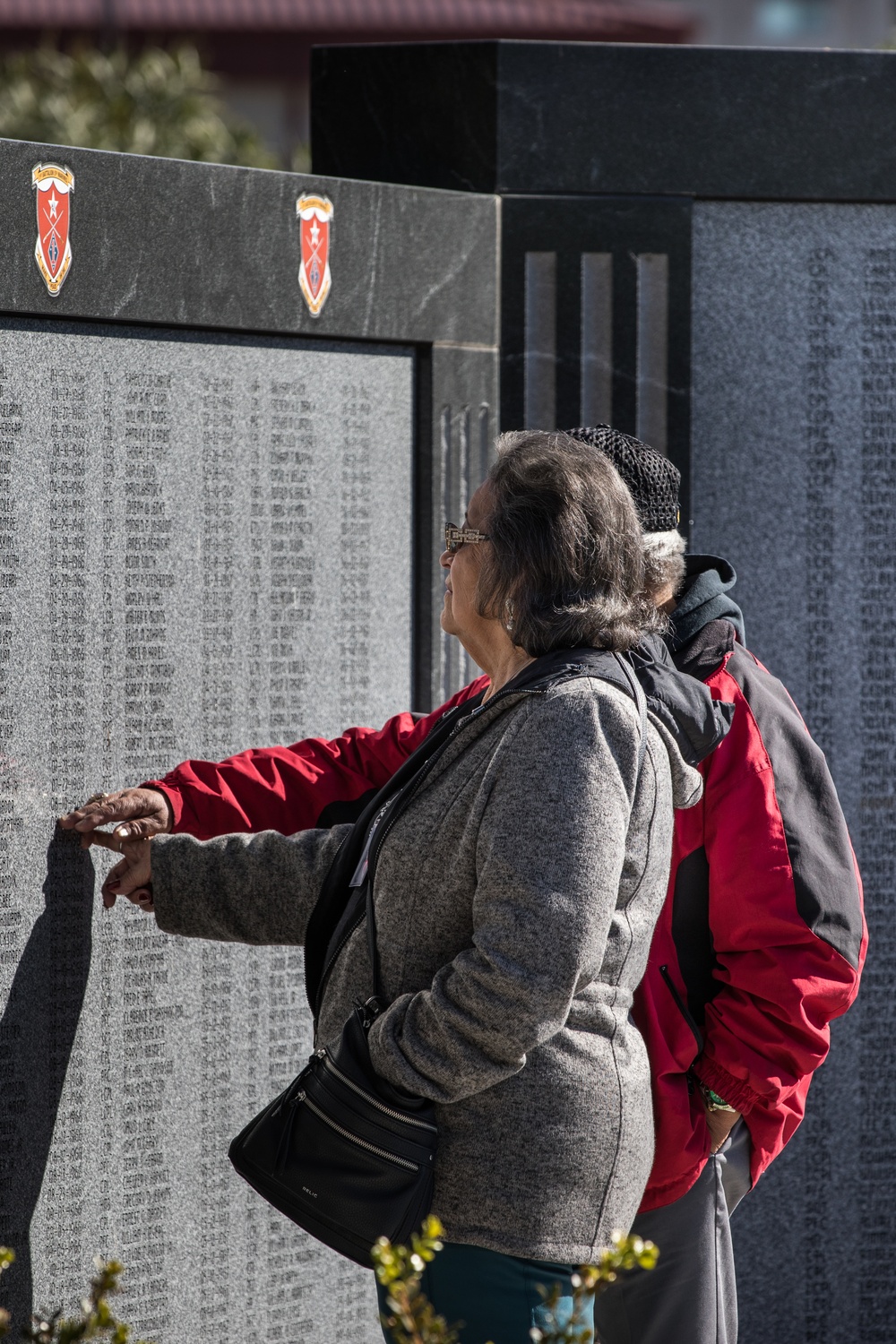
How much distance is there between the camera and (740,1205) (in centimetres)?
337

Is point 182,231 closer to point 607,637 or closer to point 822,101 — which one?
point 607,637

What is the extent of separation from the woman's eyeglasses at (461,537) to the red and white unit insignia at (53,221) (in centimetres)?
94

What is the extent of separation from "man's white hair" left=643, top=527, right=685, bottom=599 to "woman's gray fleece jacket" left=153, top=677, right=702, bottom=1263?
31 centimetres

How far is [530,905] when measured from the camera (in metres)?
1.73

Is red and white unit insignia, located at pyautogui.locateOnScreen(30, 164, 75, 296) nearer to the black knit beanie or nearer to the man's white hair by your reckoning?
the black knit beanie

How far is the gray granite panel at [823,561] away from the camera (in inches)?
135

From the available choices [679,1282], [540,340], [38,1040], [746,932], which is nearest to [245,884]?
[38,1040]

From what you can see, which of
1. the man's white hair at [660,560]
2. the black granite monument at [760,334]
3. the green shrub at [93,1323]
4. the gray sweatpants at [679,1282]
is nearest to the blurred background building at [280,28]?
the black granite monument at [760,334]

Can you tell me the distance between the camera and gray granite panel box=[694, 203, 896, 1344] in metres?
3.43

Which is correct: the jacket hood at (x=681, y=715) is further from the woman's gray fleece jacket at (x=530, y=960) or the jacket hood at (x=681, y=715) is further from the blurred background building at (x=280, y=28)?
the blurred background building at (x=280, y=28)

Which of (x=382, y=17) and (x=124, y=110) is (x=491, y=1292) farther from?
(x=382, y=17)

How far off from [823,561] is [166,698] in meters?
1.58

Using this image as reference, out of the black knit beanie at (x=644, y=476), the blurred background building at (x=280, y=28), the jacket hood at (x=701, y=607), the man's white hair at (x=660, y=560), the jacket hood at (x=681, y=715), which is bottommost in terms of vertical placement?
the jacket hood at (x=681, y=715)

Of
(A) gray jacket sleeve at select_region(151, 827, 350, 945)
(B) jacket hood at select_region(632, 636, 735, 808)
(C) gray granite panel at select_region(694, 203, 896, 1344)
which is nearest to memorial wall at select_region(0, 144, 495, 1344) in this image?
(A) gray jacket sleeve at select_region(151, 827, 350, 945)
